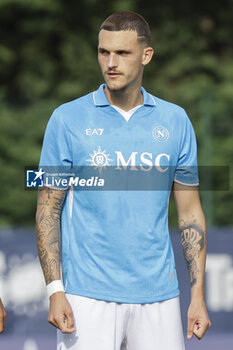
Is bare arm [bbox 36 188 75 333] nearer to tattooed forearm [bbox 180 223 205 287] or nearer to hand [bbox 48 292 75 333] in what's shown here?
hand [bbox 48 292 75 333]

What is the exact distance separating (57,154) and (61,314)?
760 millimetres

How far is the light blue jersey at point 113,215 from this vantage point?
3.92m

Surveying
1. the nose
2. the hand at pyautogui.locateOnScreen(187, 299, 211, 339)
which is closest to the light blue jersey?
the hand at pyautogui.locateOnScreen(187, 299, 211, 339)

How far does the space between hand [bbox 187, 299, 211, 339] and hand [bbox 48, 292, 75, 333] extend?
616 mm

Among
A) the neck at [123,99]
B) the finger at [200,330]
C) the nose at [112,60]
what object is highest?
the nose at [112,60]

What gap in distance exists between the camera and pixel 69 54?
1364cm

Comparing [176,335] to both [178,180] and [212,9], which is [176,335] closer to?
[178,180]

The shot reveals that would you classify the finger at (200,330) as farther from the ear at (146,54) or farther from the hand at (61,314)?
the ear at (146,54)

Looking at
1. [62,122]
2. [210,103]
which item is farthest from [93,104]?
[210,103]

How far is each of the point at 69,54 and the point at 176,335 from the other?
33.0ft

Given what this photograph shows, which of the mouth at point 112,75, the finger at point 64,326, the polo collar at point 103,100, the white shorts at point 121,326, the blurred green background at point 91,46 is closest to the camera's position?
the finger at point 64,326

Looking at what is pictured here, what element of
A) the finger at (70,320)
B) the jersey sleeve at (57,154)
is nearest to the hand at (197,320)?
the finger at (70,320)

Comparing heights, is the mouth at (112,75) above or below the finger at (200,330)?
A: above

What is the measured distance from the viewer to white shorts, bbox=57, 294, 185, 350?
3887mm
